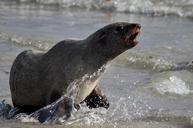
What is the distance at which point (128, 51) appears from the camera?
35.1ft

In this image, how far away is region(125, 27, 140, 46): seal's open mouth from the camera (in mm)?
5748

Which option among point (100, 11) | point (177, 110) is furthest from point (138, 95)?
point (100, 11)

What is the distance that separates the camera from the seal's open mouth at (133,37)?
18.9 feet

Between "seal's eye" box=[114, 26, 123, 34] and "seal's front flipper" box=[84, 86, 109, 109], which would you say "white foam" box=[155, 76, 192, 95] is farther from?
"seal's eye" box=[114, 26, 123, 34]

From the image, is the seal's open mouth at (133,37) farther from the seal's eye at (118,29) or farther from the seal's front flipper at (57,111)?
the seal's front flipper at (57,111)

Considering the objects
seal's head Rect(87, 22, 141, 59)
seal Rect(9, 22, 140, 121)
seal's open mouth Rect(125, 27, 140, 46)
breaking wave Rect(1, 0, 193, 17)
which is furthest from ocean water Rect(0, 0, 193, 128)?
seal's open mouth Rect(125, 27, 140, 46)

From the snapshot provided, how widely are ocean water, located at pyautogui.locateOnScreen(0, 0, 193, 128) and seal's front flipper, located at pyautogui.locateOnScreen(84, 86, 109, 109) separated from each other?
79 mm

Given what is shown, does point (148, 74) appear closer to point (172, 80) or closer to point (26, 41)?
point (172, 80)

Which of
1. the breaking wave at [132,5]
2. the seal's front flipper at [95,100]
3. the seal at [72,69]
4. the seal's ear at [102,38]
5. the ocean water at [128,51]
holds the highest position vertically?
the seal's ear at [102,38]

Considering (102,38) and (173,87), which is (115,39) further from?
(173,87)

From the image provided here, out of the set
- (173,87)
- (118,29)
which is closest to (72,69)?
(118,29)

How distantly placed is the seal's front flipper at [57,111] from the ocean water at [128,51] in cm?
8

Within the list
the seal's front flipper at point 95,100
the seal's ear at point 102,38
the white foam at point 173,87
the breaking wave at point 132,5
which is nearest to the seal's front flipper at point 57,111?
the seal's front flipper at point 95,100

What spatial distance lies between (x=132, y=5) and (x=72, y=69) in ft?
38.7
